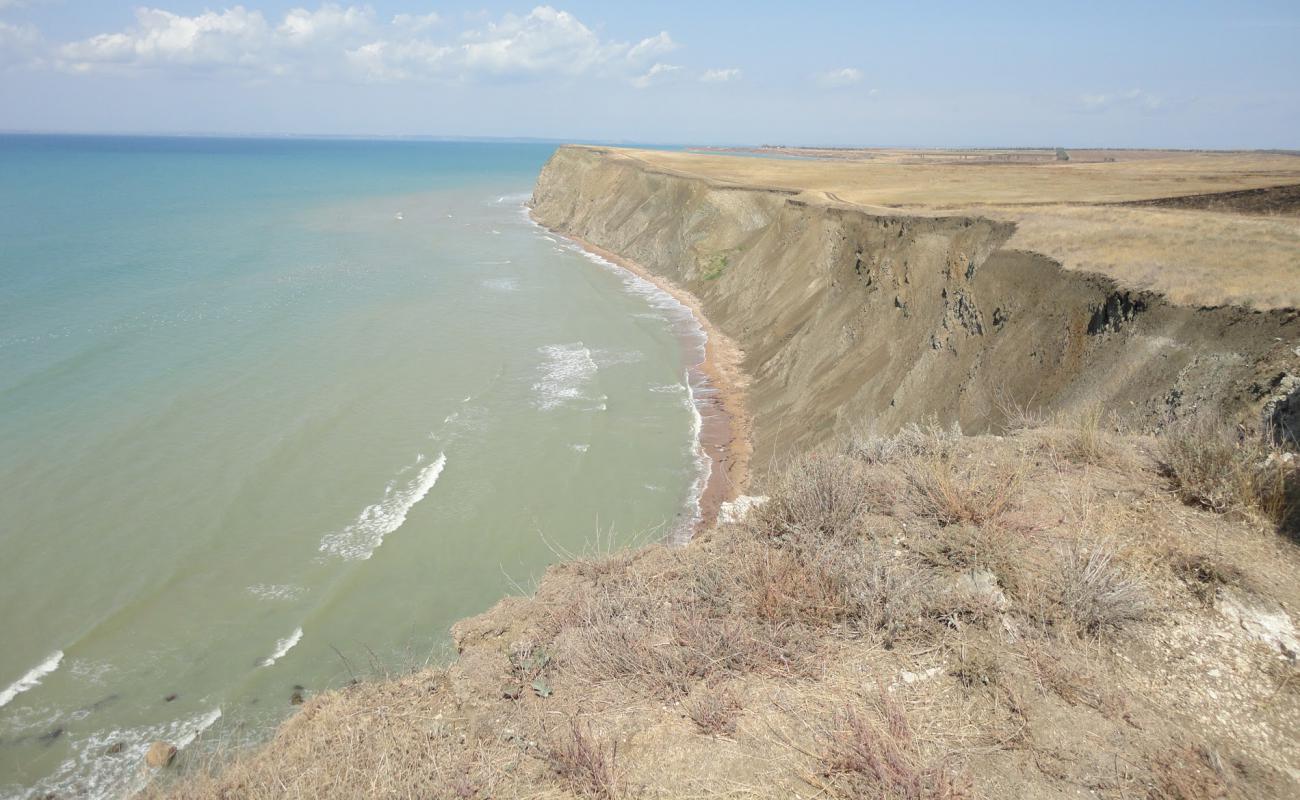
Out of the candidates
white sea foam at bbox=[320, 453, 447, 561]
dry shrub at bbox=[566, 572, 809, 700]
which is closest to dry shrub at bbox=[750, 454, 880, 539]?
dry shrub at bbox=[566, 572, 809, 700]

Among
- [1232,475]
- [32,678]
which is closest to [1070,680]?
[1232,475]

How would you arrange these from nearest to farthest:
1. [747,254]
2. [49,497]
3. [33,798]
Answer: [33,798] < [49,497] < [747,254]

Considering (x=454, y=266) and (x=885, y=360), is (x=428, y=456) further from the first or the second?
(x=454, y=266)

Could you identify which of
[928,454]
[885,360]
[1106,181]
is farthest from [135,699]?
[1106,181]

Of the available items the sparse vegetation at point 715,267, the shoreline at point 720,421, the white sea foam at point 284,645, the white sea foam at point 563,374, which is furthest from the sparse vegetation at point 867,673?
the sparse vegetation at point 715,267

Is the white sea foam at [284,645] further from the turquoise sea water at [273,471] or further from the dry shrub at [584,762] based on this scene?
the dry shrub at [584,762]

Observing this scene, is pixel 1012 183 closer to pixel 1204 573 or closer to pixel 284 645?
pixel 1204 573

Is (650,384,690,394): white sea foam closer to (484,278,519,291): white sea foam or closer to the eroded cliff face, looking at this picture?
the eroded cliff face
